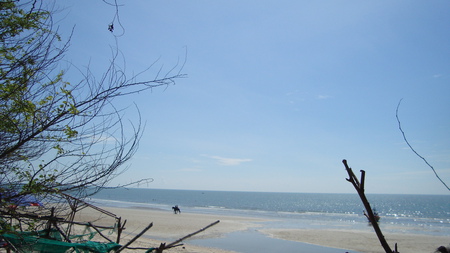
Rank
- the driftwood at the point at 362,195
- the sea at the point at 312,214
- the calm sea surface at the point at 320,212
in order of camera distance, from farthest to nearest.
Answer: the calm sea surface at the point at 320,212 → the sea at the point at 312,214 → the driftwood at the point at 362,195

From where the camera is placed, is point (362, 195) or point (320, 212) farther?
point (320, 212)

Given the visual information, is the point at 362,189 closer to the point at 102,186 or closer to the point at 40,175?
the point at 102,186

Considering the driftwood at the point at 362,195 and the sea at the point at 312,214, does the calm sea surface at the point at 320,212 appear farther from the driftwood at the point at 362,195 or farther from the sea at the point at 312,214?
the driftwood at the point at 362,195

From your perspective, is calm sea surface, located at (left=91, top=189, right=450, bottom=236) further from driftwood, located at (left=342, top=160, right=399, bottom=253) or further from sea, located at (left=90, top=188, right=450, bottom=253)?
driftwood, located at (left=342, top=160, right=399, bottom=253)

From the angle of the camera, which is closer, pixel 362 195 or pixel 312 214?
pixel 362 195

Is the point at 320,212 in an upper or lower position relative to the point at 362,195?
lower

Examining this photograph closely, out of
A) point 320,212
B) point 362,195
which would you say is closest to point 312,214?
point 320,212

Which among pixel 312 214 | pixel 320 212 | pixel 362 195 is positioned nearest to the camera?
pixel 362 195

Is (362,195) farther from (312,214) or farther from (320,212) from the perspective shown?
(320,212)

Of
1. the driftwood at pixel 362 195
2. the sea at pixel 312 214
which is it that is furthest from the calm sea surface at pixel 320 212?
the driftwood at pixel 362 195

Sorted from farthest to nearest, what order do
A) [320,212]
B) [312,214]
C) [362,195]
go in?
[320,212], [312,214], [362,195]

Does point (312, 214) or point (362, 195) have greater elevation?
point (362, 195)

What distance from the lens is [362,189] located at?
123 cm

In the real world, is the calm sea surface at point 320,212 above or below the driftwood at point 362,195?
below
